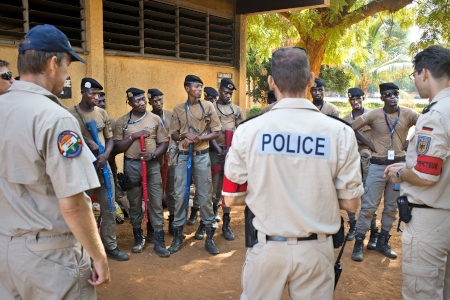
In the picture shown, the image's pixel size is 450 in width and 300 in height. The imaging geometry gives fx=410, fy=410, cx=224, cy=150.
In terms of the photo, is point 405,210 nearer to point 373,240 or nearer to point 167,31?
point 373,240

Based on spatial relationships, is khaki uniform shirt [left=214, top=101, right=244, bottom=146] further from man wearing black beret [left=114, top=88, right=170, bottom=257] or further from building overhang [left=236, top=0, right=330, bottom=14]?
building overhang [left=236, top=0, right=330, bottom=14]

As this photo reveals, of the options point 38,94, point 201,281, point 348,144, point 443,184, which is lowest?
point 201,281

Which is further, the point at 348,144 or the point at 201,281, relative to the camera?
the point at 201,281

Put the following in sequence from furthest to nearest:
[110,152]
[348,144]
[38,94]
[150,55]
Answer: [150,55], [110,152], [348,144], [38,94]

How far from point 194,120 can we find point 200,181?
841 mm

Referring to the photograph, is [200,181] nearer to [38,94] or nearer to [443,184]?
[443,184]

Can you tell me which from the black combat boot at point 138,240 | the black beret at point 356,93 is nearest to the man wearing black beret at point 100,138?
the black combat boot at point 138,240

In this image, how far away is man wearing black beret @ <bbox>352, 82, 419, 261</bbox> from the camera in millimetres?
5426

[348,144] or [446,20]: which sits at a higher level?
[446,20]

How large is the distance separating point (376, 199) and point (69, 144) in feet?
14.7

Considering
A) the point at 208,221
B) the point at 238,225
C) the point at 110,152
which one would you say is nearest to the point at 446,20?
the point at 238,225

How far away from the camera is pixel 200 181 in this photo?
563 centimetres

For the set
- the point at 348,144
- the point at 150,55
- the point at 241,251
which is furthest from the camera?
the point at 150,55

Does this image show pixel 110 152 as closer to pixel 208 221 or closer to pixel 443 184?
pixel 208 221
